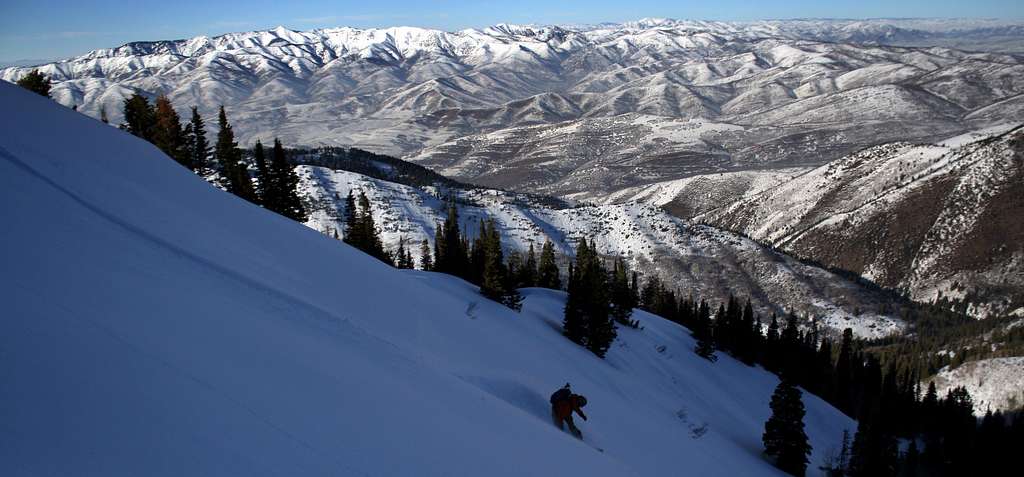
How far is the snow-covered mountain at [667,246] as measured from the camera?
144625mm

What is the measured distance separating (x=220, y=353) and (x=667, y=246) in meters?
173

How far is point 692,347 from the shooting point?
212ft

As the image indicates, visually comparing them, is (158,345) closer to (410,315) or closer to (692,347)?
(410,315)

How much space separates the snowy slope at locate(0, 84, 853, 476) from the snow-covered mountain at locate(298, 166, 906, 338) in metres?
116

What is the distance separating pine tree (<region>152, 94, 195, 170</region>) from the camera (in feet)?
183

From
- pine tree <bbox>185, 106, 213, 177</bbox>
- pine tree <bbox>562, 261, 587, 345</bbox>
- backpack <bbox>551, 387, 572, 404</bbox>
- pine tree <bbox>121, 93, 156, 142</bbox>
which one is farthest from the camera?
pine tree <bbox>121, 93, 156, 142</bbox>

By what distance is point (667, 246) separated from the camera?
576 ft

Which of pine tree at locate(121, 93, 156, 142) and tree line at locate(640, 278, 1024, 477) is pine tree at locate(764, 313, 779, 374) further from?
pine tree at locate(121, 93, 156, 142)

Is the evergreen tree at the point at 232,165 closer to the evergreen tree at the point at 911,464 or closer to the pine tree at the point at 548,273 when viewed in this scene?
the pine tree at the point at 548,273

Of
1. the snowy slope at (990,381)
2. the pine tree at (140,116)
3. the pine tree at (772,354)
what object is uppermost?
the pine tree at (140,116)

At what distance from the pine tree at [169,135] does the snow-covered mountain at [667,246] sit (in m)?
79.6

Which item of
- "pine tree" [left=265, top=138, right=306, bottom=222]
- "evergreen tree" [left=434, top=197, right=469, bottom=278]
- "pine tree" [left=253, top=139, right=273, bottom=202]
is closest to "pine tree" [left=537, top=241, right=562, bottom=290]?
"evergreen tree" [left=434, top=197, right=469, bottom=278]

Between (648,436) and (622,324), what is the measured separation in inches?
1302

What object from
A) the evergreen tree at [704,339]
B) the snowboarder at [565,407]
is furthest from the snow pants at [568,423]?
the evergreen tree at [704,339]
